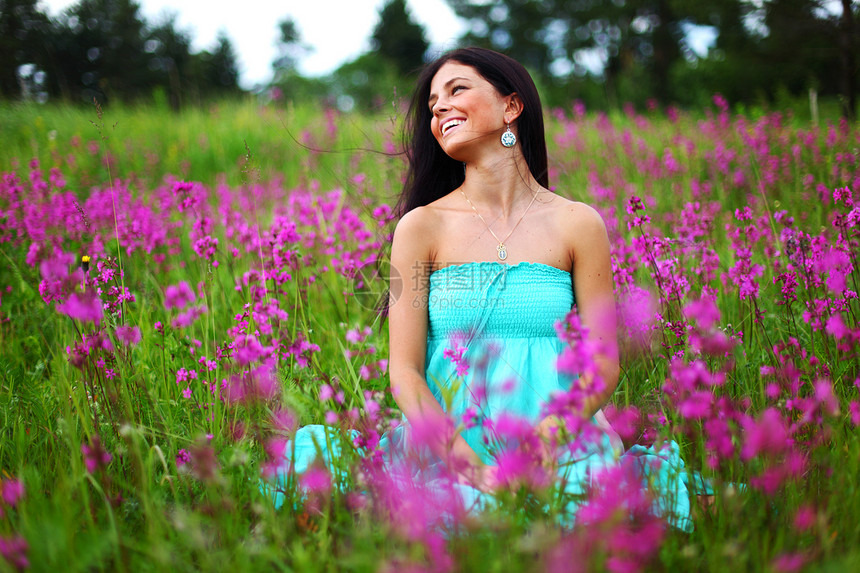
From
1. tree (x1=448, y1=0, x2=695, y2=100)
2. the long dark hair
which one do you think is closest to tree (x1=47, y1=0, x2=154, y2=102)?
tree (x1=448, y1=0, x2=695, y2=100)

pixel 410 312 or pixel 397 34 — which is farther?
pixel 397 34

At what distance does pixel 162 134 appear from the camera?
9.03 meters

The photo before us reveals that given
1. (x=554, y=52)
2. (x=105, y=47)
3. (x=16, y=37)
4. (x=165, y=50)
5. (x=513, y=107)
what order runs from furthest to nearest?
(x=554, y=52), (x=165, y=50), (x=105, y=47), (x=16, y=37), (x=513, y=107)

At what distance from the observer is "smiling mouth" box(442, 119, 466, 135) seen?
2545 millimetres

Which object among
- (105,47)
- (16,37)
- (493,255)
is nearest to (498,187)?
(493,255)

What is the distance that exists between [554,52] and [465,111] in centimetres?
3850

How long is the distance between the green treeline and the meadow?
1.31m

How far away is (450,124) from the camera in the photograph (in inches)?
101

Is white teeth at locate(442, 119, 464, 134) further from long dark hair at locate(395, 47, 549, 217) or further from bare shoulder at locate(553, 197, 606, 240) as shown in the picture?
bare shoulder at locate(553, 197, 606, 240)

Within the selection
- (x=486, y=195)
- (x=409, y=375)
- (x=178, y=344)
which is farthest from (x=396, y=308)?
(x=178, y=344)

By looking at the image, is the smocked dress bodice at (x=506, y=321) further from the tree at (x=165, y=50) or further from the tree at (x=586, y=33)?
the tree at (x=165, y=50)

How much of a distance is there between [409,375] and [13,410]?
1806 millimetres

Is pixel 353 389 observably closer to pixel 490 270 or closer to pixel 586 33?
pixel 490 270

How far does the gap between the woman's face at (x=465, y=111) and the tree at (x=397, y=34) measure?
4342 centimetres
